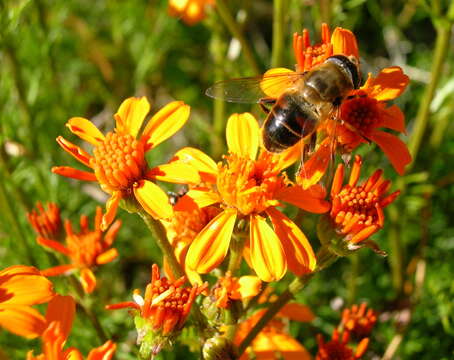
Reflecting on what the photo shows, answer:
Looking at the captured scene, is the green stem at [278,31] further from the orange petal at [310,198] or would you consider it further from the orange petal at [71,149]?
the orange petal at [71,149]

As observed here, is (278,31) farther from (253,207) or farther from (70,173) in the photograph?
(70,173)

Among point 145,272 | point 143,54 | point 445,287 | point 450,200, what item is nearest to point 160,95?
point 143,54

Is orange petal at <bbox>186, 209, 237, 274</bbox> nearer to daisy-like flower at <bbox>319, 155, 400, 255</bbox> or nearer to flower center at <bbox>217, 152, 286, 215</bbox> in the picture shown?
flower center at <bbox>217, 152, 286, 215</bbox>

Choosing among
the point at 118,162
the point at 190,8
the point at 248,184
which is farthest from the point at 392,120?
the point at 190,8

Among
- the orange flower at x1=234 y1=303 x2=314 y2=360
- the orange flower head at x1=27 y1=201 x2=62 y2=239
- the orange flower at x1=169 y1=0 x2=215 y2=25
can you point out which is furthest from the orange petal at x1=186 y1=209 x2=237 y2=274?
the orange flower at x1=169 y1=0 x2=215 y2=25

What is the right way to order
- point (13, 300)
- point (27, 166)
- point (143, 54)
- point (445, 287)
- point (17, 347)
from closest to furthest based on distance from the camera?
1. point (13, 300)
2. point (17, 347)
3. point (445, 287)
4. point (27, 166)
5. point (143, 54)

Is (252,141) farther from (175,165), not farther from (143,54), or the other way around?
(143,54)

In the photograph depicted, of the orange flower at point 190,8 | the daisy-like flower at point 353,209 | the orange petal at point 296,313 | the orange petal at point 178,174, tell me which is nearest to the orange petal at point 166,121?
the orange petal at point 178,174

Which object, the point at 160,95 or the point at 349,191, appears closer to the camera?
the point at 349,191
